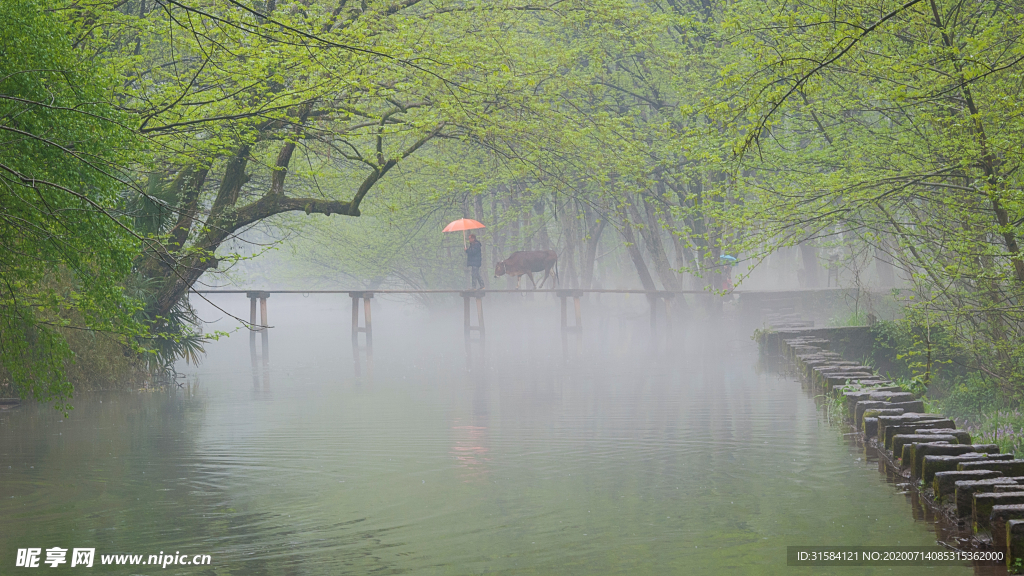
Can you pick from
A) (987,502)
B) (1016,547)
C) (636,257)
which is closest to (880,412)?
(987,502)

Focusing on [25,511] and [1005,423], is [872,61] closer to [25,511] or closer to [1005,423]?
[1005,423]

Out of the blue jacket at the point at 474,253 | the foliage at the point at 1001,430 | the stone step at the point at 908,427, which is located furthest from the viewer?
the blue jacket at the point at 474,253

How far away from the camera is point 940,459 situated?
6.56 meters

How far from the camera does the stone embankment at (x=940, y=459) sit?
5.38 m

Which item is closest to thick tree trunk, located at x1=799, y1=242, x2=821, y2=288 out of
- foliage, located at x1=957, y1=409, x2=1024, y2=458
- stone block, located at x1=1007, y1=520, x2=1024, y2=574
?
foliage, located at x1=957, y1=409, x2=1024, y2=458

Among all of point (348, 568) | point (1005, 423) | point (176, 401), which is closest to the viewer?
point (348, 568)

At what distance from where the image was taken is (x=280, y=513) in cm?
702

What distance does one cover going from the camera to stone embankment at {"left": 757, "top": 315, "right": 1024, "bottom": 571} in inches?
212

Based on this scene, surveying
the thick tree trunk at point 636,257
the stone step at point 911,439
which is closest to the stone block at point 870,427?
the stone step at point 911,439

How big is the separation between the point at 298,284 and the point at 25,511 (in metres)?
48.4

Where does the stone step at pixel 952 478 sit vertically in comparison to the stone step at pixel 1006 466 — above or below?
below

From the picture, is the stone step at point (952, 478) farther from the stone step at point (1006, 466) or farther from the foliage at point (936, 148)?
the foliage at point (936, 148)

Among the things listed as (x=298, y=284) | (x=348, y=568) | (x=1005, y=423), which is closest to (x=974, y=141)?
(x=1005, y=423)

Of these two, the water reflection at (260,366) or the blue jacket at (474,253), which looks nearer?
the water reflection at (260,366)
